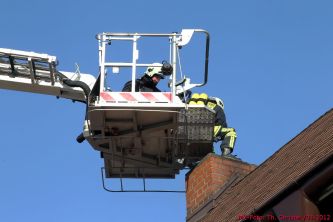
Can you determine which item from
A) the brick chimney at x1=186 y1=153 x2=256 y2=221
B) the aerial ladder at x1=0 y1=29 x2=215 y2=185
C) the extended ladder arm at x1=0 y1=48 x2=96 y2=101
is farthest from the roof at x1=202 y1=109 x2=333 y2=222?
the extended ladder arm at x1=0 y1=48 x2=96 y2=101

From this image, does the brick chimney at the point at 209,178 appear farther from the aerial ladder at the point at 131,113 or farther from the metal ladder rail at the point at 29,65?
the metal ladder rail at the point at 29,65

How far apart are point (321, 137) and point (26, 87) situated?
546 centimetres

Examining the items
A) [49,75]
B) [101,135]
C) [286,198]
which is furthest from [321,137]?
[49,75]

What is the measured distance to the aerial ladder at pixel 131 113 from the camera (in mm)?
10250

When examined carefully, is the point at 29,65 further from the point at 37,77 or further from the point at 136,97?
the point at 136,97

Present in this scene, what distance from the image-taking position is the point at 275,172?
8.75 m

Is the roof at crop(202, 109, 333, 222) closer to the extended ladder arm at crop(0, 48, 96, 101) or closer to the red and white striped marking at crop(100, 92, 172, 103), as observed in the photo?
the red and white striped marking at crop(100, 92, 172, 103)

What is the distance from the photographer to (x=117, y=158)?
11.3m

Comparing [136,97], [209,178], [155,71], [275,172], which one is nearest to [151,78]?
[155,71]

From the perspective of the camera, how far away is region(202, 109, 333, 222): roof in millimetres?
7772

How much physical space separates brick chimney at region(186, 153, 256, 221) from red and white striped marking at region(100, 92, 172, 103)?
42.3 inches

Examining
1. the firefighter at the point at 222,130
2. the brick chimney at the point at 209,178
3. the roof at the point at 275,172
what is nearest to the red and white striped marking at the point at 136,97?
the brick chimney at the point at 209,178

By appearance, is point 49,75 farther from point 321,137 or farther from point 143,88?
point 321,137

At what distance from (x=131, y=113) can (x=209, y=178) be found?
57.1 inches
